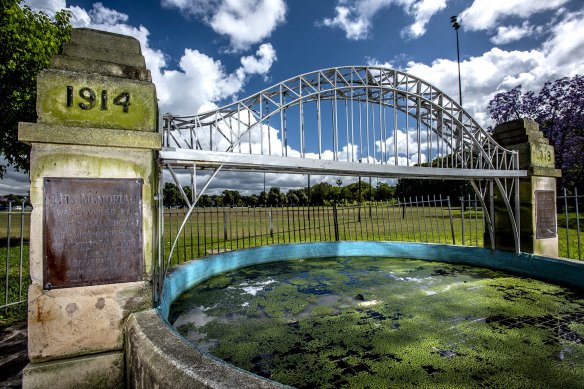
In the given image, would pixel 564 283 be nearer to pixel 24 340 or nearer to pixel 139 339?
pixel 139 339

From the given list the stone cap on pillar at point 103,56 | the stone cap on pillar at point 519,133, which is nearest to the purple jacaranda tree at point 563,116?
the stone cap on pillar at point 519,133

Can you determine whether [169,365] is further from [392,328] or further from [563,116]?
[563,116]

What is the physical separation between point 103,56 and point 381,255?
9.13 meters

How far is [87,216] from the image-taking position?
10.3ft

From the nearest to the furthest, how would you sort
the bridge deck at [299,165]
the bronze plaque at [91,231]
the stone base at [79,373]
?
1. the stone base at [79,373]
2. the bronze plaque at [91,231]
3. the bridge deck at [299,165]

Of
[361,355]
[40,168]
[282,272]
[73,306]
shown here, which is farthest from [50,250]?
[282,272]

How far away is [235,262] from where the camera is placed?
866 cm

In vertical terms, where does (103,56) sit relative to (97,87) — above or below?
above

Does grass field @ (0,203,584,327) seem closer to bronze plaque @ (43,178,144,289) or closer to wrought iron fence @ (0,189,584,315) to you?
wrought iron fence @ (0,189,584,315)

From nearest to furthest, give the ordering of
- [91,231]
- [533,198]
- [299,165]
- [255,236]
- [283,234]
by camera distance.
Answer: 1. [91,231]
2. [299,165]
3. [533,198]
4. [255,236]
5. [283,234]

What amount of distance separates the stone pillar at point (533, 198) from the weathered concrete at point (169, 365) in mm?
8412

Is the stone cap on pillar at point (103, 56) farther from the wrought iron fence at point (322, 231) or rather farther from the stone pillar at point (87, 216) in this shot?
the wrought iron fence at point (322, 231)

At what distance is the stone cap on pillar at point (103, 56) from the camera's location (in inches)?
132

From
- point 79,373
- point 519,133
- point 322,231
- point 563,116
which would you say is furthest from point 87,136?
point 563,116
